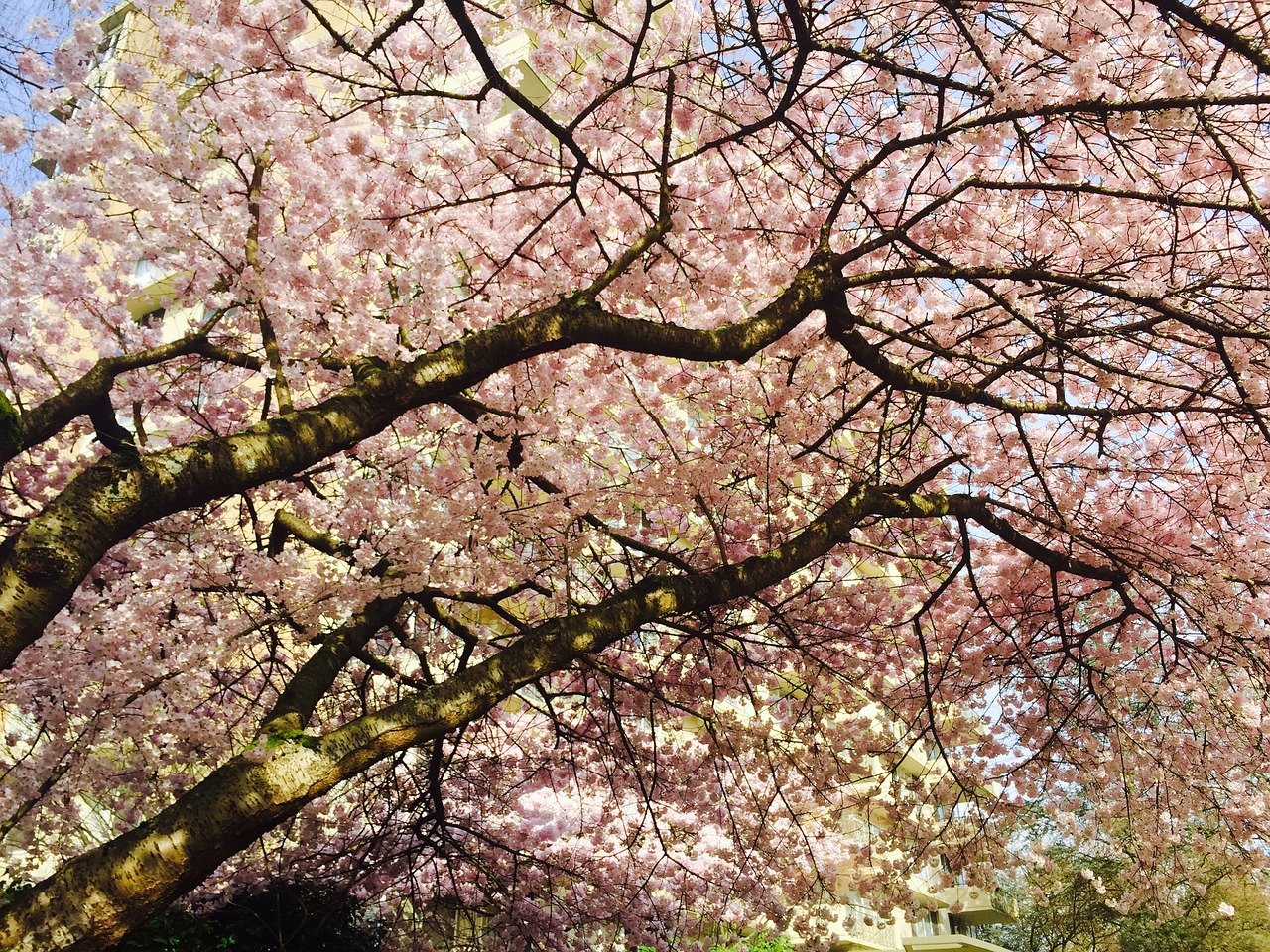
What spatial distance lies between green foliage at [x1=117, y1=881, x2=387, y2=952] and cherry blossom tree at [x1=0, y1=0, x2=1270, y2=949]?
1.52ft

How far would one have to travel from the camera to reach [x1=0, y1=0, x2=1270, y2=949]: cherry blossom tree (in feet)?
11.8

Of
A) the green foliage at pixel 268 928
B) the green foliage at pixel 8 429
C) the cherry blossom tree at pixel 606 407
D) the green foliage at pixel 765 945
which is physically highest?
the cherry blossom tree at pixel 606 407

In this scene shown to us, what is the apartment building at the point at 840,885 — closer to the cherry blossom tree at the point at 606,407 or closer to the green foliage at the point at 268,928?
the cherry blossom tree at the point at 606,407

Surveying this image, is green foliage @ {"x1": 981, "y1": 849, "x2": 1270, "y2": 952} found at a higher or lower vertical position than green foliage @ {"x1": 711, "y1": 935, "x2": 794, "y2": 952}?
higher

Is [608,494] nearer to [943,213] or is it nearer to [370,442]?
[370,442]

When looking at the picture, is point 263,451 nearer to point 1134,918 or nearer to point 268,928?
point 268,928

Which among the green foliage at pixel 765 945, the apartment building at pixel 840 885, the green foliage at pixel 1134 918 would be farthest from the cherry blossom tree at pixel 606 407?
the green foliage at pixel 1134 918

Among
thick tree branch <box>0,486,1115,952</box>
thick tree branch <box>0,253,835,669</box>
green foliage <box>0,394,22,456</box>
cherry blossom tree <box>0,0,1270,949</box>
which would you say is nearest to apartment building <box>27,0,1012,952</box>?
cherry blossom tree <box>0,0,1270,949</box>

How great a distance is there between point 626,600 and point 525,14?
11.1ft

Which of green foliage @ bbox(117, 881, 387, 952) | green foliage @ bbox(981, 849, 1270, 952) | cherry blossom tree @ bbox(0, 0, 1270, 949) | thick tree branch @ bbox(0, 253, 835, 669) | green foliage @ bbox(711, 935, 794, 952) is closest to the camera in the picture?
thick tree branch @ bbox(0, 253, 835, 669)

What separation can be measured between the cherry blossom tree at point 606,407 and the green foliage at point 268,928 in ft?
1.52

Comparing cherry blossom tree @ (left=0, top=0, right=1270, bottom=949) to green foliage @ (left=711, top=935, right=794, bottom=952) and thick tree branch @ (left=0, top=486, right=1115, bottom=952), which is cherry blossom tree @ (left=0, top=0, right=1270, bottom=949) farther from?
green foliage @ (left=711, top=935, right=794, bottom=952)

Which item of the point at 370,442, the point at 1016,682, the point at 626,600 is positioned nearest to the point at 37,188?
the point at 370,442

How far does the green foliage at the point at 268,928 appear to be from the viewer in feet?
23.1
